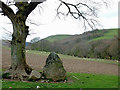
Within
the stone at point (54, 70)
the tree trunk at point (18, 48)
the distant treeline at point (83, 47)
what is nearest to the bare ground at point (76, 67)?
the tree trunk at point (18, 48)

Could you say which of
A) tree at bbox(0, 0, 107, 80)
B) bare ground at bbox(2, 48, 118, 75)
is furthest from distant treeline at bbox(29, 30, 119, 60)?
tree at bbox(0, 0, 107, 80)

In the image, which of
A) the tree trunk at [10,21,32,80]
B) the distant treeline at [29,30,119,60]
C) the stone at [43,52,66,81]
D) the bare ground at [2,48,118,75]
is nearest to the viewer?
the stone at [43,52,66,81]

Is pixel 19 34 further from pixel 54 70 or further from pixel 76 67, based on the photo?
pixel 76 67

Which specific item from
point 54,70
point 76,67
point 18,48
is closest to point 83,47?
point 76,67

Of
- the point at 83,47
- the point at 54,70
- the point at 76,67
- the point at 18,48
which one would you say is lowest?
the point at 76,67

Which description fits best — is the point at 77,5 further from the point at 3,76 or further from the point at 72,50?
the point at 72,50

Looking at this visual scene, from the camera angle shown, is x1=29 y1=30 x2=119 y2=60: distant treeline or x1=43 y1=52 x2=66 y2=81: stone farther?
x1=29 y1=30 x2=119 y2=60: distant treeline

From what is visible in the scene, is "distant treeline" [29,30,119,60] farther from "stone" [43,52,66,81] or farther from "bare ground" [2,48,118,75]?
"stone" [43,52,66,81]

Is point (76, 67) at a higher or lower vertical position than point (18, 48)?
lower

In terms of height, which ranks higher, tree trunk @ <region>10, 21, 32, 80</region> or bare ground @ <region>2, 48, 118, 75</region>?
tree trunk @ <region>10, 21, 32, 80</region>

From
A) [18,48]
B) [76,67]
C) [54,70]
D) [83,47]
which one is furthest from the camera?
[83,47]

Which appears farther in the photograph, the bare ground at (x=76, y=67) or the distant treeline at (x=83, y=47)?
the distant treeline at (x=83, y=47)

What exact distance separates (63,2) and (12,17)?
4419 mm

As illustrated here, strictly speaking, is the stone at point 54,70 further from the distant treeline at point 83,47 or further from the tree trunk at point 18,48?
the distant treeline at point 83,47
